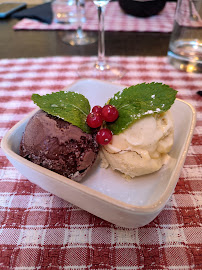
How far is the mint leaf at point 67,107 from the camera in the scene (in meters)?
0.60

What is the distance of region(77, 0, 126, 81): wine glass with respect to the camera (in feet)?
3.99

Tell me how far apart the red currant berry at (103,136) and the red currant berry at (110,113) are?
0.03 m

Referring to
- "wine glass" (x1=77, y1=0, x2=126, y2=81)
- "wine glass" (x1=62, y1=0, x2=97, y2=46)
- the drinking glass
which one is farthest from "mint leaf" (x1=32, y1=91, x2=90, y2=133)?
"wine glass" (x1=62, y1=0, x2=97, y2=46)

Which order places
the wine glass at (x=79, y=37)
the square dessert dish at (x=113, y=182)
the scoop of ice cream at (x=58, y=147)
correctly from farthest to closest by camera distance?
the wine glass at (x=79, y=37)
the scoop of ice cream at (x=58, y=147)
the square dessert dish at (x=113, y=182)

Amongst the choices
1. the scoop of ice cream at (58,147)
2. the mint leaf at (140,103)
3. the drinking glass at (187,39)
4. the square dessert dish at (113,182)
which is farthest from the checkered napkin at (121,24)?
the scoop of ice cream at (58,147)

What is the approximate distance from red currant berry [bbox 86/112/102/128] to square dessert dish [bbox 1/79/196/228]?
0.41ft

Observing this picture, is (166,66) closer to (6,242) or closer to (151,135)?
(151,135)

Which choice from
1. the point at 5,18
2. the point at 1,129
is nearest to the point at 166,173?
the point at 1,129

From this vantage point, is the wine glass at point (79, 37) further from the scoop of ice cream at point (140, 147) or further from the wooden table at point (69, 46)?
the scoop of ice cream at point (140, 147)

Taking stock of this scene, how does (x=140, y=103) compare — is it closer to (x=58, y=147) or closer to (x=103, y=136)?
(x=103, y=136)

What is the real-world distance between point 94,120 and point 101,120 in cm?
2

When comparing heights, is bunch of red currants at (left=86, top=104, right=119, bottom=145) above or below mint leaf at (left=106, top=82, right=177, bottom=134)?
below

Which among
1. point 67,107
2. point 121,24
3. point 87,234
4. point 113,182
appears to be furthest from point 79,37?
point 87,234

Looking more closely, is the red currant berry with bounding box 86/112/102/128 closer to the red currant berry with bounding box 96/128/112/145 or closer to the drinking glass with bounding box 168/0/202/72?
the red currant berry with bounding box 96/128/112/145
